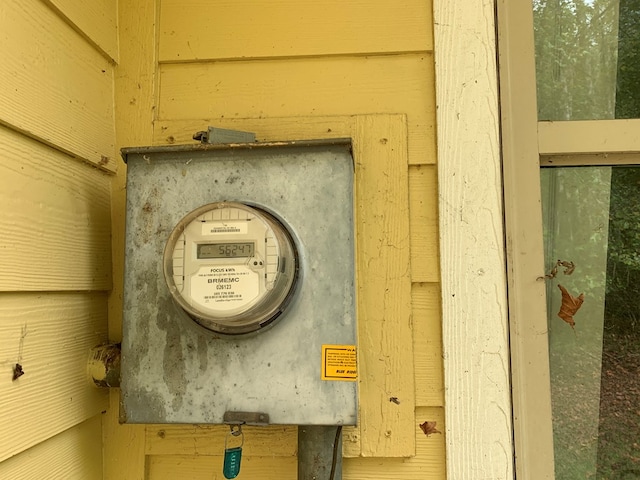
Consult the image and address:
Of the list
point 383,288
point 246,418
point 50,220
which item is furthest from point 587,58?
point 50,220

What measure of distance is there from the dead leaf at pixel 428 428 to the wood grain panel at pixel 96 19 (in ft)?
3.36

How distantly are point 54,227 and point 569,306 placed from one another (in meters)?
1.05

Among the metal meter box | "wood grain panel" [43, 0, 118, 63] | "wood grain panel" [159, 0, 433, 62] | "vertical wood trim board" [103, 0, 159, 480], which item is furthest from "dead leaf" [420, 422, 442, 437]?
"wood grain panel" [43, 0, 118, 63]

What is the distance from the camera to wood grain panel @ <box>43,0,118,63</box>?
35.8 inches

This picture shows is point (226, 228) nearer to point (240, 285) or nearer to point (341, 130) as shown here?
point (240, 285)

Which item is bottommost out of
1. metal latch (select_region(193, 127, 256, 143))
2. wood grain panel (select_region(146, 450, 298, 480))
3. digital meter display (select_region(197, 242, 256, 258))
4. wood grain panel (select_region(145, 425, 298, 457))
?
wood grain panel (select_region(146, 450, 298, 480))

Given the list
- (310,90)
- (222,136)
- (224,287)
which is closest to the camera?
(224,287)

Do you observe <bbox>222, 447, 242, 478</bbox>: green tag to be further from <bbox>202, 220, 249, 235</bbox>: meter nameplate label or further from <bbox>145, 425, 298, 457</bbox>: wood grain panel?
<bbox>202, 220, 249, 235</bbox>: meter nameplate label

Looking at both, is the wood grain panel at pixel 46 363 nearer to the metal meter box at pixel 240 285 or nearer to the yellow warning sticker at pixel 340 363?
the metal meter box at pixel 240 285

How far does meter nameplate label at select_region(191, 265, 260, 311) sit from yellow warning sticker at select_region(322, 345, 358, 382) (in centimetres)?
17

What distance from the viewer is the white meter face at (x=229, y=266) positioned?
799 mm

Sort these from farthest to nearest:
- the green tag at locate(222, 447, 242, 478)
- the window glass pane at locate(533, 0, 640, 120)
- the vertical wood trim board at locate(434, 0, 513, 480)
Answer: the window glass pane at locate(533, 0, 640, 120) < the vertical wood trim board at locate(434, 0, 513, 480) < the green tag at locate(222, 447, 242, 478)

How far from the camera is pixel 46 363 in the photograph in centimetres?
83

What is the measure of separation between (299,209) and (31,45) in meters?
0.53
